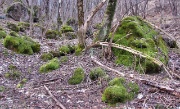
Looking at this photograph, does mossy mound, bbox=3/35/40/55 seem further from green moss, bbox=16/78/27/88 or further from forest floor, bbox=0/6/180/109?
green moss, bbox=16/78/27/88

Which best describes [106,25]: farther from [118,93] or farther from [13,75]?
[118,93]

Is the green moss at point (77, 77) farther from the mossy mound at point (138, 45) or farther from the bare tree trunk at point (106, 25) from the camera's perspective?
the bare tree trunk at point (106, 25)

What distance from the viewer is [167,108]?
5074mm

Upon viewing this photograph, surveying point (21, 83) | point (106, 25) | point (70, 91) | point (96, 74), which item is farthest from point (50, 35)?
point (70, 91)

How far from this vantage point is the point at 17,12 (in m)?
24.6

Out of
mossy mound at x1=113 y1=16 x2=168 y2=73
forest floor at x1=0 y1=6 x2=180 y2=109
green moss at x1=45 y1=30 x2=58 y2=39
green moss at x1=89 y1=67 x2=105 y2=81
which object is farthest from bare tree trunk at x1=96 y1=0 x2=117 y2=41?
green moss at x1=45 y1=30 x2=58 y2=39

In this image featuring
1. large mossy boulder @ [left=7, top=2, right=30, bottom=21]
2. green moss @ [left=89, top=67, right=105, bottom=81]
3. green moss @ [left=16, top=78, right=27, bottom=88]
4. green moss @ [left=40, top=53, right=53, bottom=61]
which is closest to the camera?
green moss @ [left=89, top=67, right=105, bottom=81]

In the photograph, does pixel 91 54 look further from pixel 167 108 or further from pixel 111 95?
pixel 167 108

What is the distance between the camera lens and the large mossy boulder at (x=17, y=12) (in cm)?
2438

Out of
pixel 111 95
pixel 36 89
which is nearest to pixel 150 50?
pixel 111 95

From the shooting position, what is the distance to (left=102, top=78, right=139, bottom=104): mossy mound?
215 inches

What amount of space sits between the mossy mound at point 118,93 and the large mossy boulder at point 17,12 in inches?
797

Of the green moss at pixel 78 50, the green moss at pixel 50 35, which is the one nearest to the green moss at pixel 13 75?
the green moss at pixel 78 50

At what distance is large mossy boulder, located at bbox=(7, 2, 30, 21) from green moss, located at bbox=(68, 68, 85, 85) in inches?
743
